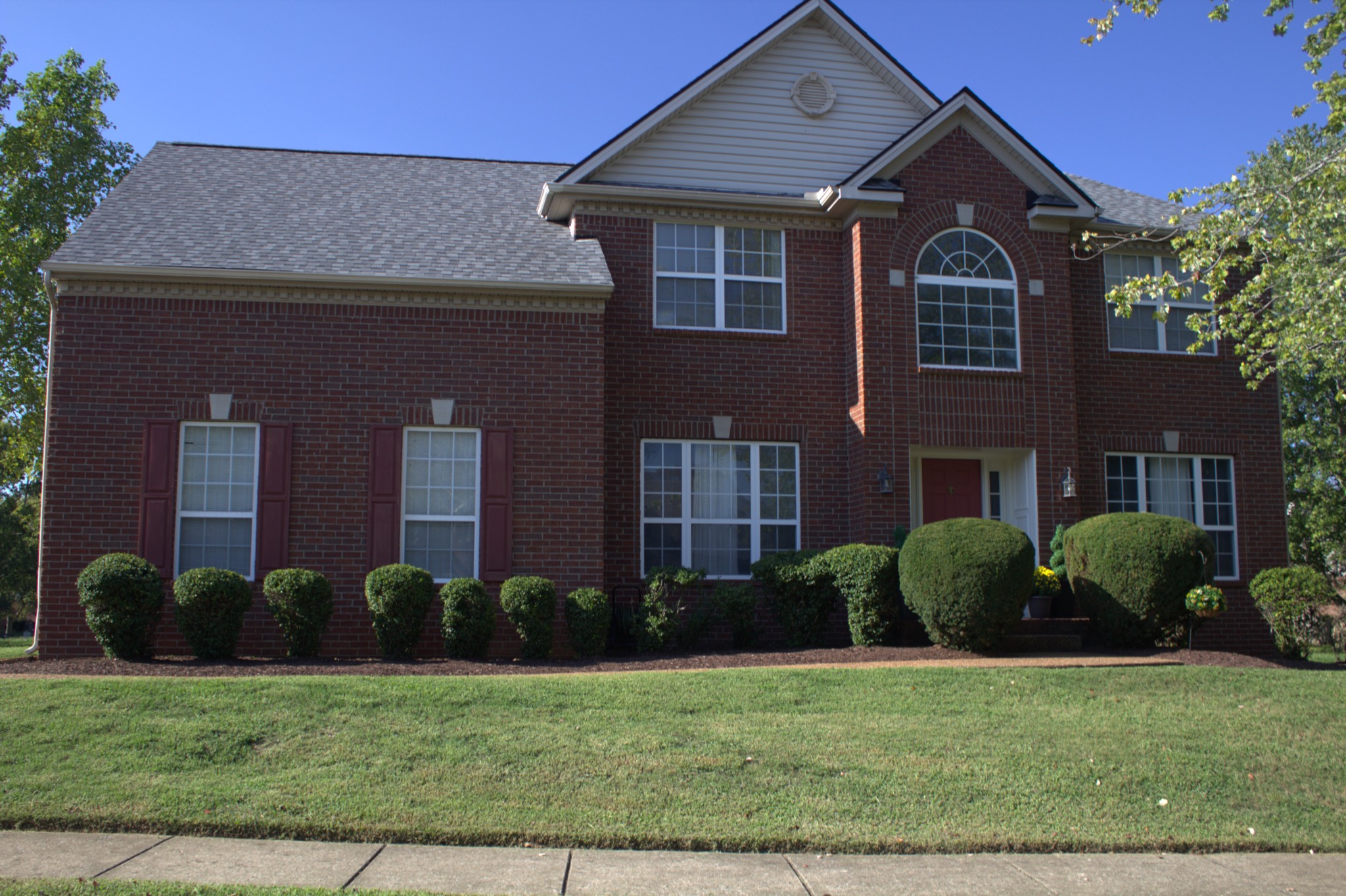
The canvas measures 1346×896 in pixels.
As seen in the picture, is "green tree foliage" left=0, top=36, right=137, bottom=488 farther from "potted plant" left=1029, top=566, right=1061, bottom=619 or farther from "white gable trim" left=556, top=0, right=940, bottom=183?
"potted plant" left=1029, top=566, right=1061, bottom=619

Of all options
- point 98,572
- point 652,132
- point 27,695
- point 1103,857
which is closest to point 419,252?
point 652,132

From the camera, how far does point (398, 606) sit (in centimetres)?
1180

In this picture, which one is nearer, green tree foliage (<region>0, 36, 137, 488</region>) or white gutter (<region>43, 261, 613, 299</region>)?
white gutter (<region>43, 261, 613, 299</region>)

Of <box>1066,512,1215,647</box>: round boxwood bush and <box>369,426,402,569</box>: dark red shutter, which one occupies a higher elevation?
Answer: <box>369,426,402,569</box>: dark red shutter

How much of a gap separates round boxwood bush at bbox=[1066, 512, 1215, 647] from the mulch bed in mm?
325

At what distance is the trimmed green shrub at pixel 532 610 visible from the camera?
1205 centimetres

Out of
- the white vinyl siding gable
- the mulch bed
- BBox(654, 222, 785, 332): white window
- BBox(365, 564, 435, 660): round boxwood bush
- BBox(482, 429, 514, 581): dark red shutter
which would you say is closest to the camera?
the mulch bed

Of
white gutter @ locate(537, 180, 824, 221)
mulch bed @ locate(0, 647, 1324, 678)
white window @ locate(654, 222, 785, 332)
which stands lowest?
mulch bed @ locate(0, 647, 1324, 678)

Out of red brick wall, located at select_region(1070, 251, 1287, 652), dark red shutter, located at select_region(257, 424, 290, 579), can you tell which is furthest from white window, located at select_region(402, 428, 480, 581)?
red brick wall, located at select_region(1070, 251, 1287, 652)

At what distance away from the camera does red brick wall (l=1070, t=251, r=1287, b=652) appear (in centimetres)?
1559

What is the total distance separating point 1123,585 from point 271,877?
9.77 metres

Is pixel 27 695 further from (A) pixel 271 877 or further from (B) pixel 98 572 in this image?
(A) pixel 271 877

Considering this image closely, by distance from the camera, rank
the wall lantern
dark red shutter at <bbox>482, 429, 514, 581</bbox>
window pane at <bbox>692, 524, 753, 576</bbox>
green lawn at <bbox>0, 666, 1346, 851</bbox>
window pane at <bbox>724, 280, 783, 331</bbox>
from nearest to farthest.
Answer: green lawn at <bbox>0, 666, 1346, 851</bbox> < dark red shutter at <bbox>482, 429, 514, 581</bbox> < the wall lantern < window pane at <bbox>692, 524, 753, 576</bbox> < window pane at <bbox>724, 280, 783, 331</bbox>

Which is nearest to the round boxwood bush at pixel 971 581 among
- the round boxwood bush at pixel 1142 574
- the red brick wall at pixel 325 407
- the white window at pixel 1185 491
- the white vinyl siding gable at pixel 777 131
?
the round boxwood bush at pixel 1142 574
